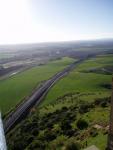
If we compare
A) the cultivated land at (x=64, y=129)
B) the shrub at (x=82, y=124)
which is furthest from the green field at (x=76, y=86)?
the shrub at (x=82, y=124)

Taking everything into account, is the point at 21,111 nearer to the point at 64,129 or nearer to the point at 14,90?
the point at 64,129

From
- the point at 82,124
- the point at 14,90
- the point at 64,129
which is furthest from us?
the point at 14,90

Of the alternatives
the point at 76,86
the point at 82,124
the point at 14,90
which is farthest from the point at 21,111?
the point at 76,86

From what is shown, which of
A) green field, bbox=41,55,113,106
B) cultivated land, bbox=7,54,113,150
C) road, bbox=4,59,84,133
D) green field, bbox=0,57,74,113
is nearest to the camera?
cultivated land, bbox=7,54,113,150

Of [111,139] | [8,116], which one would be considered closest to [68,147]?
[111,139]

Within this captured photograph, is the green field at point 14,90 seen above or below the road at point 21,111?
below

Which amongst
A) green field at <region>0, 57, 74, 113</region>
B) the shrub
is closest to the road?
green field at <region>0, 57, 74, 113</region>

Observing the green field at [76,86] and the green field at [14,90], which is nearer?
the green field at [14,90]

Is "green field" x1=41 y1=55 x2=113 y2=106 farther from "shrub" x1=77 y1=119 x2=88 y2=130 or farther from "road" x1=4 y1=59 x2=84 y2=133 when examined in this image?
"shrub" x1=77 y1=119 x2=88 y2=130

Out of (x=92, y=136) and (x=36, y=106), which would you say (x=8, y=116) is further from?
(x=92, y=136)

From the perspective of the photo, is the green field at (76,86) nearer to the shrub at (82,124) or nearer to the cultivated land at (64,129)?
the cultivated land at (64,129)

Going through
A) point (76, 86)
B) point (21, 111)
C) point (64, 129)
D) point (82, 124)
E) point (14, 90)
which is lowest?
point (14, 90)
